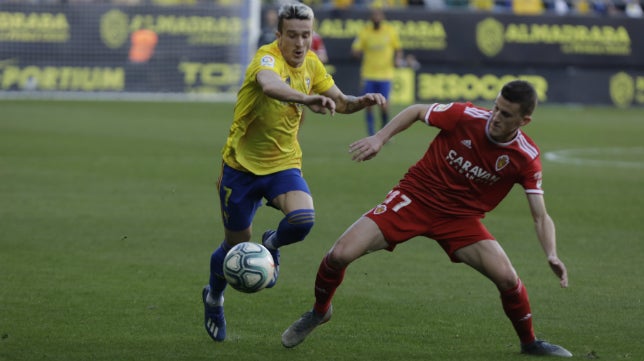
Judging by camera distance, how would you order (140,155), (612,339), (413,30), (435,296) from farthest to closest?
1. (413,30)
2. (140,155)
3. (435,296)
4. (612,339)

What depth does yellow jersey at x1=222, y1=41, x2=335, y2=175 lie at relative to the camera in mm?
7688

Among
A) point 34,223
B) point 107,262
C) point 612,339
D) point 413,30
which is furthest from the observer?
point 413,30

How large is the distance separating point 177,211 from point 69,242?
236 centimetres

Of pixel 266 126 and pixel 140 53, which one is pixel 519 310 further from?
pixel 140 53

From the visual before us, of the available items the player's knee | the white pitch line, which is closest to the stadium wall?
the white pitch line

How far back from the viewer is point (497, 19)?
33.6 metres

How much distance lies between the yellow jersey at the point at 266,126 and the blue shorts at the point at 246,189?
48 millimetres

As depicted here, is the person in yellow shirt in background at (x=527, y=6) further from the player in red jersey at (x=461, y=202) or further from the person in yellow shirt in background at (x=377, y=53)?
the player in red jersey at (x=461, y=202)

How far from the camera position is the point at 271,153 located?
7805 millimetres

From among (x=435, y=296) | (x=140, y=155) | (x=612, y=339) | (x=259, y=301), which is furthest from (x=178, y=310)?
(x=140, y=155)

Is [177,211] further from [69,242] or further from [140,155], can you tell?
[140,155]

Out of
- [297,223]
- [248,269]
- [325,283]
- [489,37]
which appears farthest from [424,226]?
[489,37]

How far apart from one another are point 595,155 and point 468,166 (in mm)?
14589

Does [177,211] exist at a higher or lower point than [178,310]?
lower
